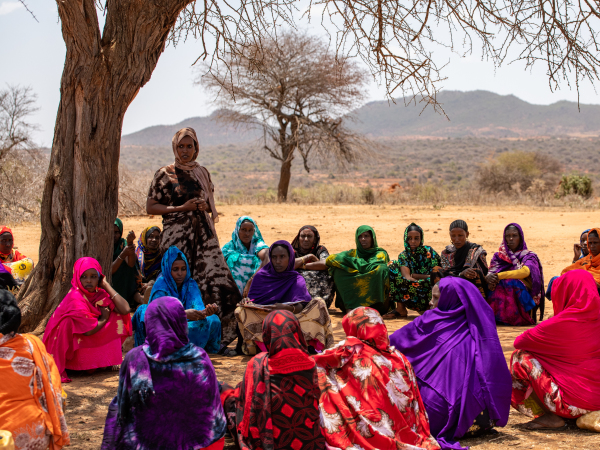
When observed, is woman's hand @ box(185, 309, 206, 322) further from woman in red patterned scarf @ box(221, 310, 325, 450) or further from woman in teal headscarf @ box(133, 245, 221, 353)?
woman in red patterned scarf @ box(221, 310, 325, 450)

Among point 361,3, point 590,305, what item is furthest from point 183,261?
point 361,3

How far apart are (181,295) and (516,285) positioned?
3756mm

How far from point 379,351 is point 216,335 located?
7.55ft

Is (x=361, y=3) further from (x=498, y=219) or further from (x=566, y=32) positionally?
(x=498, y=219)

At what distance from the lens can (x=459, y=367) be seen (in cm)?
353

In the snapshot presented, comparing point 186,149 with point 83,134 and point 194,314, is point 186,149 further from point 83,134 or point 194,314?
point 194,314

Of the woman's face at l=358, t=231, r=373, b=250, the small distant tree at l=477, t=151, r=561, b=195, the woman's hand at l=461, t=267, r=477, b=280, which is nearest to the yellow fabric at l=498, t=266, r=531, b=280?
the woman's hand at l=461, t=267, r=477, b=280

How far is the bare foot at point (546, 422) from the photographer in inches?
145


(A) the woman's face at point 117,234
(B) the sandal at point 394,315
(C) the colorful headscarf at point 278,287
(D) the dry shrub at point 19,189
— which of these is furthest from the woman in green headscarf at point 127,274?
(D) the dry shrub at point 19,189

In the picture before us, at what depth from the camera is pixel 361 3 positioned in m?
6.87

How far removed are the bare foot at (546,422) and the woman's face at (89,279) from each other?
344 centimetres

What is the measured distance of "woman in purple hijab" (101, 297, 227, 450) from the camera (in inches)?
112

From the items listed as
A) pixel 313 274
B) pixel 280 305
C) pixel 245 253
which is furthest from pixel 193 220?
pixel 313 274

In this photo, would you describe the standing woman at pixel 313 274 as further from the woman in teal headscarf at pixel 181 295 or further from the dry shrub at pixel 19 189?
the dry shrub at pixel 19 189
